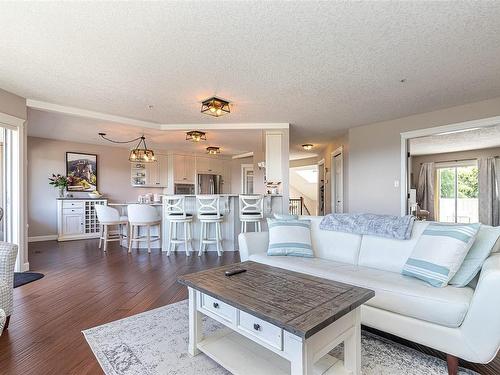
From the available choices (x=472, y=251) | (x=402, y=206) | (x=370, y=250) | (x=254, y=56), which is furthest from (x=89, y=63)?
(x=402, y=206)

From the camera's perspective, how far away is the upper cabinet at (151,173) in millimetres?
7578

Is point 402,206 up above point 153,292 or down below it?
above

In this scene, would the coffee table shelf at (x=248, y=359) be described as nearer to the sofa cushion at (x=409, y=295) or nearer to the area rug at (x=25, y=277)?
the sofa cushion at (x=409, y=295)

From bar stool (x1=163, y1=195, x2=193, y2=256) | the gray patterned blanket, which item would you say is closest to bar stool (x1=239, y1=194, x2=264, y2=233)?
bar stool (x1=163, y1=195, x2=193, y2=256)

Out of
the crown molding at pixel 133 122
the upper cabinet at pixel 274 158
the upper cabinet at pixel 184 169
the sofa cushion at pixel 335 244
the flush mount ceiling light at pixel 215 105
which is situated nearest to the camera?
the sofa cushion at pixel 335 244

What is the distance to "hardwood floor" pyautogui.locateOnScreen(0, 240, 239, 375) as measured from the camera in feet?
5.62

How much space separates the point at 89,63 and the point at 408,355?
3683 mm

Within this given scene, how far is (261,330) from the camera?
133cm

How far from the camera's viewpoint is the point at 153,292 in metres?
2.83

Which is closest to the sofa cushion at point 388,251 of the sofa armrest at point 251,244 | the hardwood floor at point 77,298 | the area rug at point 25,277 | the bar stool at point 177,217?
the sofa armrest at point 251,244

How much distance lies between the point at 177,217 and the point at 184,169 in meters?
3.79

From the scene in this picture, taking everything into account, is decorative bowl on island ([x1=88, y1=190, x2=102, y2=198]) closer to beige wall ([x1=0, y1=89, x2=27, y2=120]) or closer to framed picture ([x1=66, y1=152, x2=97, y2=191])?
framed picture ([x1=66, y1=152, x2=97, y2=191])

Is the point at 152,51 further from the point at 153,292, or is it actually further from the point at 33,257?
the point at 33,257

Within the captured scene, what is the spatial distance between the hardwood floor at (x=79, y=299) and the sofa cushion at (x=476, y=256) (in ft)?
1.70
